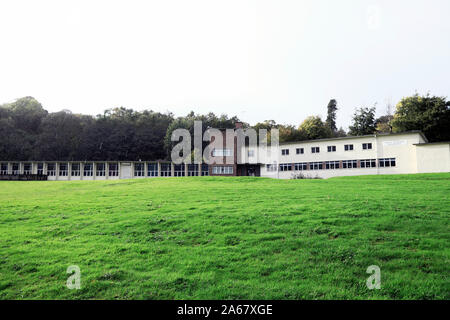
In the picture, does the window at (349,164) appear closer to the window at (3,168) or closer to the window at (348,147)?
the window at (348,147)

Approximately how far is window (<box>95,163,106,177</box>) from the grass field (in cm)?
4959

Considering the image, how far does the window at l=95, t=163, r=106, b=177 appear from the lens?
6016cm

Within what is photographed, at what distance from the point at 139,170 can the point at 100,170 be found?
24.3 feet

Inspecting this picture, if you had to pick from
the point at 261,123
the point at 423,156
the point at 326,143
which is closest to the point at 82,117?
the point at 261,123

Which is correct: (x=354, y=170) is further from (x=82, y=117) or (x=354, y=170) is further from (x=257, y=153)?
(x=82, y=117)

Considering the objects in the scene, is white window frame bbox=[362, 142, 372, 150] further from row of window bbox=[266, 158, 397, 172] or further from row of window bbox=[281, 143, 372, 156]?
row of window bbox=[266, 158, 397, 172]

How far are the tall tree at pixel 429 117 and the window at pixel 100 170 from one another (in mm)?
53455

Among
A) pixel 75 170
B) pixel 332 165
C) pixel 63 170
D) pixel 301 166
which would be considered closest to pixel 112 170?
pixel 75 170

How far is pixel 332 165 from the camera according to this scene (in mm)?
46969

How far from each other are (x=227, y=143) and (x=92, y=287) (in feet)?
156

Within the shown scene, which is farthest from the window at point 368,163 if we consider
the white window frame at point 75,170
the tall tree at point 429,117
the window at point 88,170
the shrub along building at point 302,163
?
the white window frame at point 75,170

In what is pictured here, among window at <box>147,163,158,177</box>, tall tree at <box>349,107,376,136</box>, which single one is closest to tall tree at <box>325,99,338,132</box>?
tall tree at <box>349,107,376,136</box>

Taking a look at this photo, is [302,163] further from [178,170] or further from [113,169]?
[113,169]

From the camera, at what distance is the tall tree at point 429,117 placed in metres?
53.3
